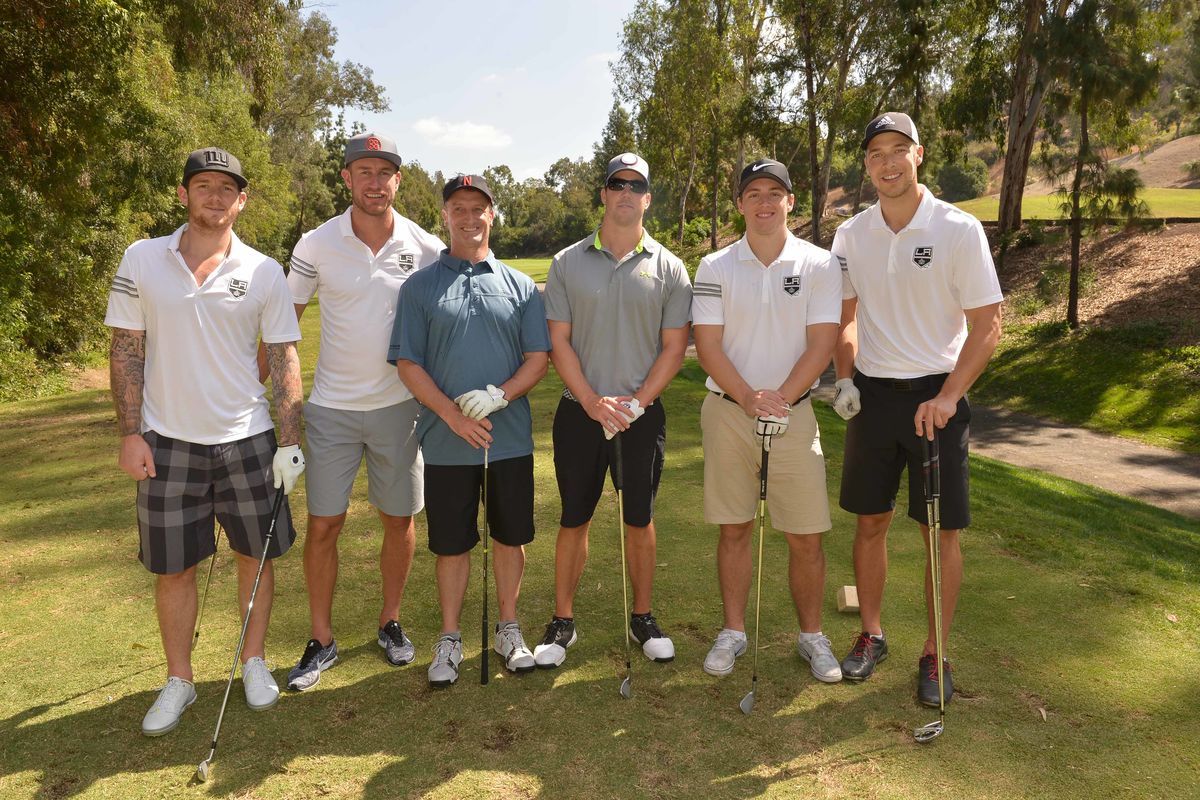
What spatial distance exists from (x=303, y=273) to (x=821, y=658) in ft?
9.49

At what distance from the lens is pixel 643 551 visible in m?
4.22

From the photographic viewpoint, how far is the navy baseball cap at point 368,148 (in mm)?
3910

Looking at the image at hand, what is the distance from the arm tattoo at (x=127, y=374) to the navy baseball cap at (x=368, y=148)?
3.90ft

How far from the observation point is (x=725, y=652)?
156 inches

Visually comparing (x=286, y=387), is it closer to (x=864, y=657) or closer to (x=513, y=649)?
(x=513, y=649)

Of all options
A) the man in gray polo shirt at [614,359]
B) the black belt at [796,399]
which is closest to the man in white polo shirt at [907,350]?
the black belt at [796,399]

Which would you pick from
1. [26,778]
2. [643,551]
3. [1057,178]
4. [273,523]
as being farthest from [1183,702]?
[1057,178]

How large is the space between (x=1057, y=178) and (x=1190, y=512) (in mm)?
10307

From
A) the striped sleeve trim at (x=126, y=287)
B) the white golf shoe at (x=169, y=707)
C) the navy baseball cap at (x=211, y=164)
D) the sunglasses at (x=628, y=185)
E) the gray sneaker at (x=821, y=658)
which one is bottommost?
the gray sneaker at (x=821, y=658)

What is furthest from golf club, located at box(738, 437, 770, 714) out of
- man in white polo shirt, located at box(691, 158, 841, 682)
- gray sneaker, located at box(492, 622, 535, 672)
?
gray sneaker, located at box(492, 622, 535, 672)

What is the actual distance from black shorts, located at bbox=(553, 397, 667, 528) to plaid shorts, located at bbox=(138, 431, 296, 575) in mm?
1267

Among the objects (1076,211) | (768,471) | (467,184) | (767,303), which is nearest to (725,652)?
(768,471)

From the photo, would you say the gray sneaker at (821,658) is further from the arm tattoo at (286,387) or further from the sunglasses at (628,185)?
the arm tattoo at (286,387)

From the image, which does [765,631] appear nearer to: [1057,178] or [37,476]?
[37,476]
